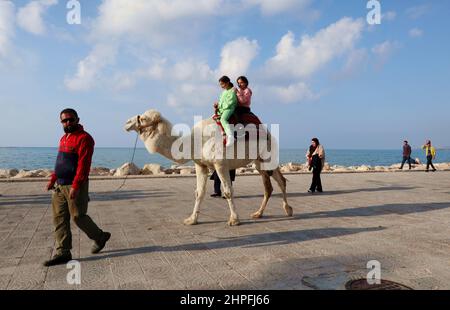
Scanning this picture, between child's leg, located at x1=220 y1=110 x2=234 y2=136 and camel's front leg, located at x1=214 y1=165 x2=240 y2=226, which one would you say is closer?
child's leg, located at x1=220 y1=110 x2=234 y2=136

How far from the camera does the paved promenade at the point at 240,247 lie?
413cm

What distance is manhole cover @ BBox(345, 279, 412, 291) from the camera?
3.83m

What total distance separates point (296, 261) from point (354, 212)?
433 centimetres

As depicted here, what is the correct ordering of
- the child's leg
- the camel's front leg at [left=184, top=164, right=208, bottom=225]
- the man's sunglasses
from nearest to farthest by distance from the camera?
the man's sunglasses, the child's leg, the camel's front leg at [left=184, top=164, right=208, bottom=225]

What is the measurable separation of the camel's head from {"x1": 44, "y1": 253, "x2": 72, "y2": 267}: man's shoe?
261 cm

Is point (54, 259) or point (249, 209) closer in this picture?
point (54, 259)

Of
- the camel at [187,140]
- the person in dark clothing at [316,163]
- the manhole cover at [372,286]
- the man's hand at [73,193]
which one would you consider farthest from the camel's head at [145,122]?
the person in dark clothing at [316,163]

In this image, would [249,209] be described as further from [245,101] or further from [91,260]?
[91,260]

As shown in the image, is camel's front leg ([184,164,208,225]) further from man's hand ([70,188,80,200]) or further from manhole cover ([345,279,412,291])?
manhole cover ([345,279,412,291])

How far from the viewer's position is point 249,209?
30.3ft

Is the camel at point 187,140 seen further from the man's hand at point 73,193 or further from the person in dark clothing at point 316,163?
the person in dark clothing at point 316,163

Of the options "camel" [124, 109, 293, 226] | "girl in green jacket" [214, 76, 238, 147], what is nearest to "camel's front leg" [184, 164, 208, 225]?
"camel" [124, 109, 293, 226]

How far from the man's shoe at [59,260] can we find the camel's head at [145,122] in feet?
8.55
